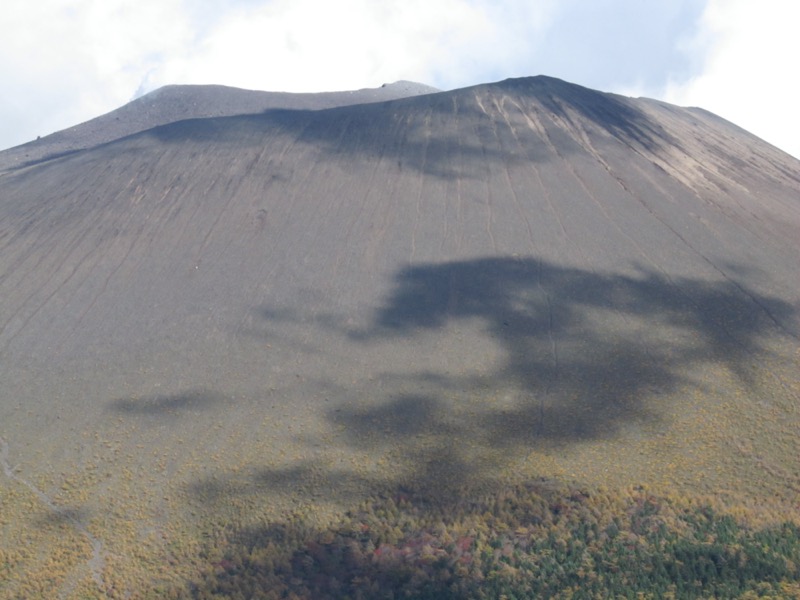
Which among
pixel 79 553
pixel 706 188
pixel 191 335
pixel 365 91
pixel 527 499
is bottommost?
pixel 79 553

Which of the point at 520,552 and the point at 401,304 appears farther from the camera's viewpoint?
the point at 401,304

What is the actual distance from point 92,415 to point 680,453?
21.0 meters

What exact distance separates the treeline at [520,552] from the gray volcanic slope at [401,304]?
1.58 meters

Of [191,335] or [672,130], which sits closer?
[191,335]

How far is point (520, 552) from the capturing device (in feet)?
68.0

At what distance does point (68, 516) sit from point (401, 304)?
17.1 m

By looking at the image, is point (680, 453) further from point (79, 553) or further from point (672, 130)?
point (672, 130)

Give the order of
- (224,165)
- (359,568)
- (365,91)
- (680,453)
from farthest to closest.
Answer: (365,91), (224,165), (680,453), (359,568)

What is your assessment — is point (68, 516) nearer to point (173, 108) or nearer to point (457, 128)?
point (457, 128)

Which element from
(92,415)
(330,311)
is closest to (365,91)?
(330,311)

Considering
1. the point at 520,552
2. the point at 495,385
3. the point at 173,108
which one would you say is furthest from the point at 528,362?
the point at 173,108

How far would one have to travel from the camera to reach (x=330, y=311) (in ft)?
117

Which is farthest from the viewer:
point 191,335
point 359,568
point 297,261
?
point 297,261

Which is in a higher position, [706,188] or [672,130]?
[672,130]
